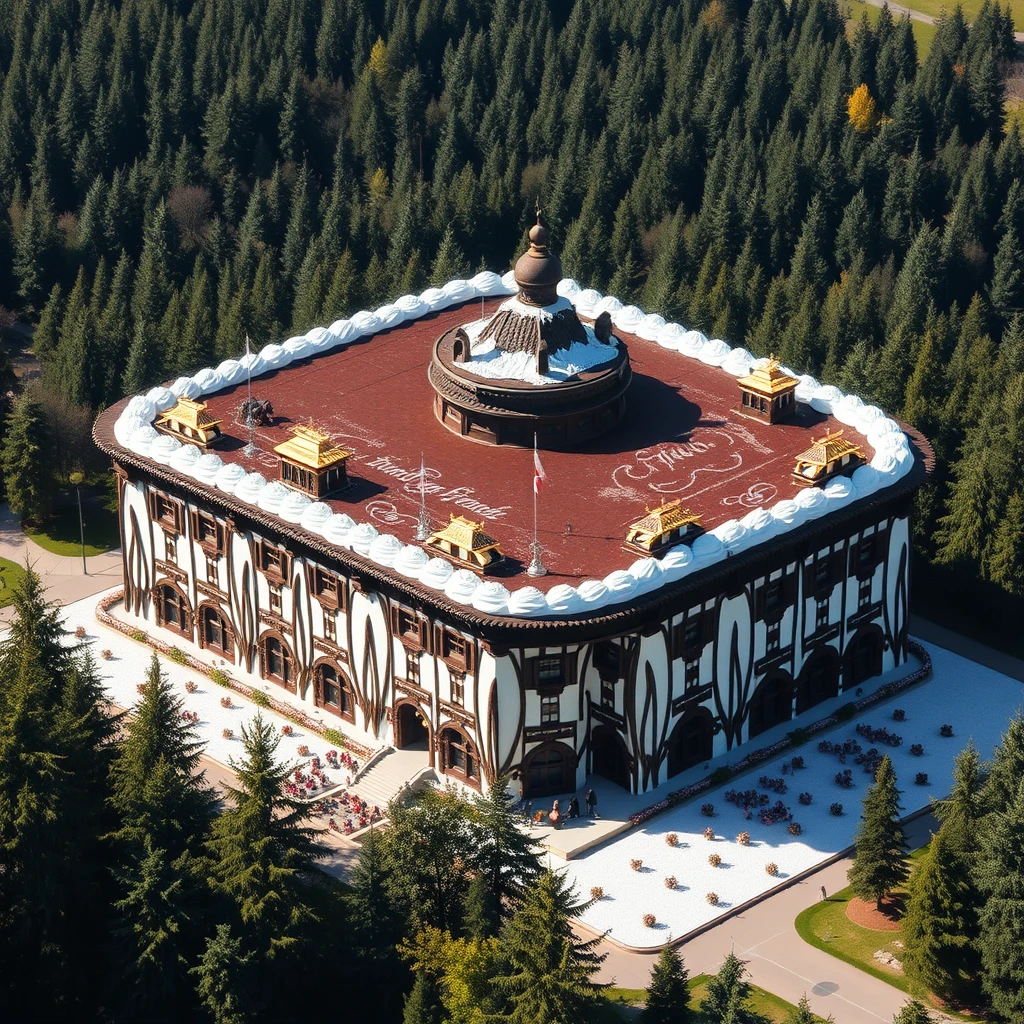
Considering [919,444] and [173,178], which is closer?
[919,444]

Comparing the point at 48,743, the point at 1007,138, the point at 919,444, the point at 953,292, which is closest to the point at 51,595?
the point at 48,743

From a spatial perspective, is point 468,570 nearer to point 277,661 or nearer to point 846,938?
point 277,661

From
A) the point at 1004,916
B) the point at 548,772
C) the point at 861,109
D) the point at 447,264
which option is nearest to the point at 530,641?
the point at 548,772

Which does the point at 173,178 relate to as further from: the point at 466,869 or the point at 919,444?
the point at 466,869

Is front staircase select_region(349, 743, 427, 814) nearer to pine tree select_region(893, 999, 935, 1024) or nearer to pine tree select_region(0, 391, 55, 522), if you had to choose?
pine tree select_region(893, 999, 935, 1024)

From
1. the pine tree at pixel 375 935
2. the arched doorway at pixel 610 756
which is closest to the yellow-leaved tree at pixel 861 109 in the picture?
the arched doorway at pixel 610 756

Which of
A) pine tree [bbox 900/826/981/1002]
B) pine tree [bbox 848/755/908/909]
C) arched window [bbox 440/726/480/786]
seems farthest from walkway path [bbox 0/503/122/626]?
pine tree [bbox 900/826/981/1002]
